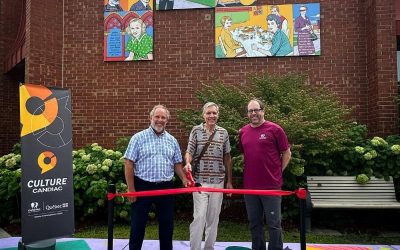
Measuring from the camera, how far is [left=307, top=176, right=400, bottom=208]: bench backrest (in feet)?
20.2

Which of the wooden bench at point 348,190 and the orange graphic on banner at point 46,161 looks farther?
the wooden bench at point 348,190

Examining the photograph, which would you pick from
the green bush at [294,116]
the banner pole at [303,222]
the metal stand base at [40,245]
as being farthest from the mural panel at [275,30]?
the metal stand base at [40,245]

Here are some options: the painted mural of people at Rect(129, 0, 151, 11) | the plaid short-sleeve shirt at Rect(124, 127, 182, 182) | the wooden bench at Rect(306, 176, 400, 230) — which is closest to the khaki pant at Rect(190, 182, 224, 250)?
the plaid short-sleeve shirt at Rect(124, 127, 182, 182)

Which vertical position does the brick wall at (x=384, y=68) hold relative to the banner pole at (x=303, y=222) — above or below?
above

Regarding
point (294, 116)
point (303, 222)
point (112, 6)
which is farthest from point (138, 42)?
point (303, 222)

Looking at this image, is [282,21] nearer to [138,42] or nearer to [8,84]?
[138,42]

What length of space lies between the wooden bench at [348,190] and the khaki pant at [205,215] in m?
2.55

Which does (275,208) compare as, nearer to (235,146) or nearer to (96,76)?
(235,146)

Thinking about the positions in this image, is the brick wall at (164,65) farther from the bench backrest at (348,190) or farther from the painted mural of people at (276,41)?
the bench backrest at (348,190)

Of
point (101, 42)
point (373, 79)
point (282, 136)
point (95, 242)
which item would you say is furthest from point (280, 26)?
point (95, 242)

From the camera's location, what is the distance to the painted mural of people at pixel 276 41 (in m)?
8.12

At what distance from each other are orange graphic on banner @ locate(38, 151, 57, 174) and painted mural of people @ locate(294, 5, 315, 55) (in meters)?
5.67

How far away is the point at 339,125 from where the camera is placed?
621 cm

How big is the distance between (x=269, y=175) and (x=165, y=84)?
5.04 metres
